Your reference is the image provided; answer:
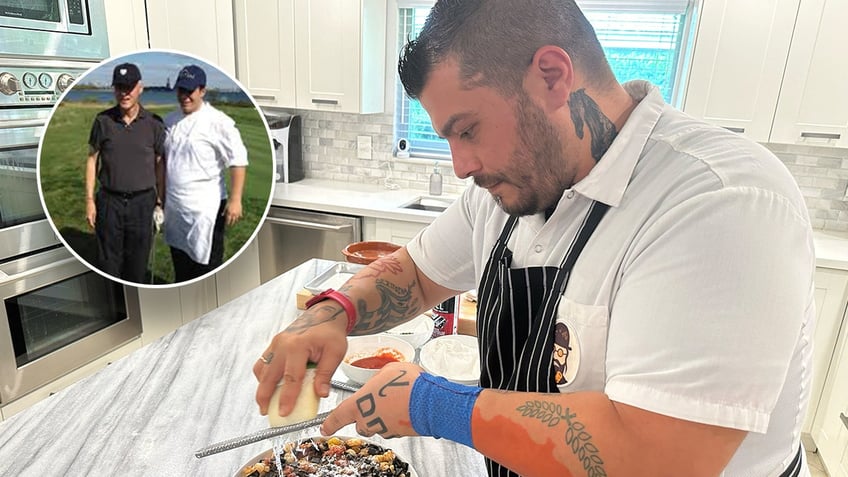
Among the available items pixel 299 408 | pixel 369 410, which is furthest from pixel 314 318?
pixel 369 410

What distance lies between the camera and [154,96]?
2217 mm

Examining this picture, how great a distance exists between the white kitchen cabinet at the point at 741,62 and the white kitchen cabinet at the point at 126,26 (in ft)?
7.81

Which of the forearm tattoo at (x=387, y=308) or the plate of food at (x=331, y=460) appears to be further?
the forearm tattoo at (x=387, y=308)

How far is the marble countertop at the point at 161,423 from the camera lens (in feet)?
3.07

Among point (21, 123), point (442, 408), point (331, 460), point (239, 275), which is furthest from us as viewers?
point (239, 275)

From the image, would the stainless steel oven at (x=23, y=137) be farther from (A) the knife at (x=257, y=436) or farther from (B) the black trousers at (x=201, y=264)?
(A) the knife at (x=257, y=436)

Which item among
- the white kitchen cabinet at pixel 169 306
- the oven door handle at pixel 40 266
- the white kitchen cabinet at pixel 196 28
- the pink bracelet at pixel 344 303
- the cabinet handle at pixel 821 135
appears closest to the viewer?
the pink bracelet at pixel 344 303

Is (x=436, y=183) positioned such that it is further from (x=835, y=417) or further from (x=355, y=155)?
(x=835, y=417)

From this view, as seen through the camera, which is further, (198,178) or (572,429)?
(198,178)

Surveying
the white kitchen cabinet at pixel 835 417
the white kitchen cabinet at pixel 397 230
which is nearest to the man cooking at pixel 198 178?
the white kitchen cabinet at pixel 397 230

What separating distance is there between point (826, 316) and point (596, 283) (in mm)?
2073

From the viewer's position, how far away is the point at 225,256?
253cm

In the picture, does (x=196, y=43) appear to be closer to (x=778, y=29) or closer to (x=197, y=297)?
(x=197, y=297)

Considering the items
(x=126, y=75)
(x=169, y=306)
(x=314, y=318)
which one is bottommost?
(x=169, y=306)
